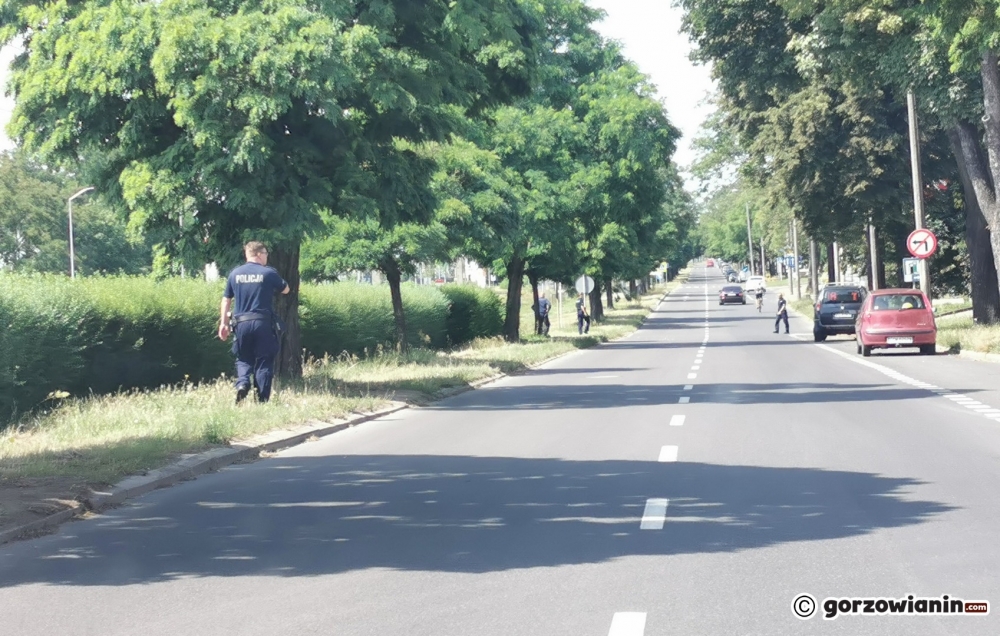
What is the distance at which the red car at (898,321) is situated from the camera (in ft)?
108

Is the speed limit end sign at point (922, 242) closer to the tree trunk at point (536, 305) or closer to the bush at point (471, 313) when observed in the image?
the bush at point (471, 313)

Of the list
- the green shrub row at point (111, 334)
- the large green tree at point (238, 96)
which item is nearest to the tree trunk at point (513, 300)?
the green shrub row at point (111, 334)

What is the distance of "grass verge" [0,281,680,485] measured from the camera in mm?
11656

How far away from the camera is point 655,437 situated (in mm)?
14367

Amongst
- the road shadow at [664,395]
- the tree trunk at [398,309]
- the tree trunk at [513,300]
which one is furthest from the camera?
the tree trunk at [513,300]

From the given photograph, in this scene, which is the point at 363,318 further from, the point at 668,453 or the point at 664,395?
the point at 668,453

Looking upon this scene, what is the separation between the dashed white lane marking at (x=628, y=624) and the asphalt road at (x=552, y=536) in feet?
0.06

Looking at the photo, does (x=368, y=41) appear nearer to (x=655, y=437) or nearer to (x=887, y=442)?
(x=655, y=437)

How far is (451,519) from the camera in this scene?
358 inches

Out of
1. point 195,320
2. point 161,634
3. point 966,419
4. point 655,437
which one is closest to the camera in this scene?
point 161,634

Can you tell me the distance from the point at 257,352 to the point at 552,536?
7962 millimetres

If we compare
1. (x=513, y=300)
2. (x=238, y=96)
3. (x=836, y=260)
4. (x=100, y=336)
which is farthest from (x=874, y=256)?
(x=238, y=96)

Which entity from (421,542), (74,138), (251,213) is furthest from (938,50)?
(421,542)

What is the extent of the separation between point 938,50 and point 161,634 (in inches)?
962
